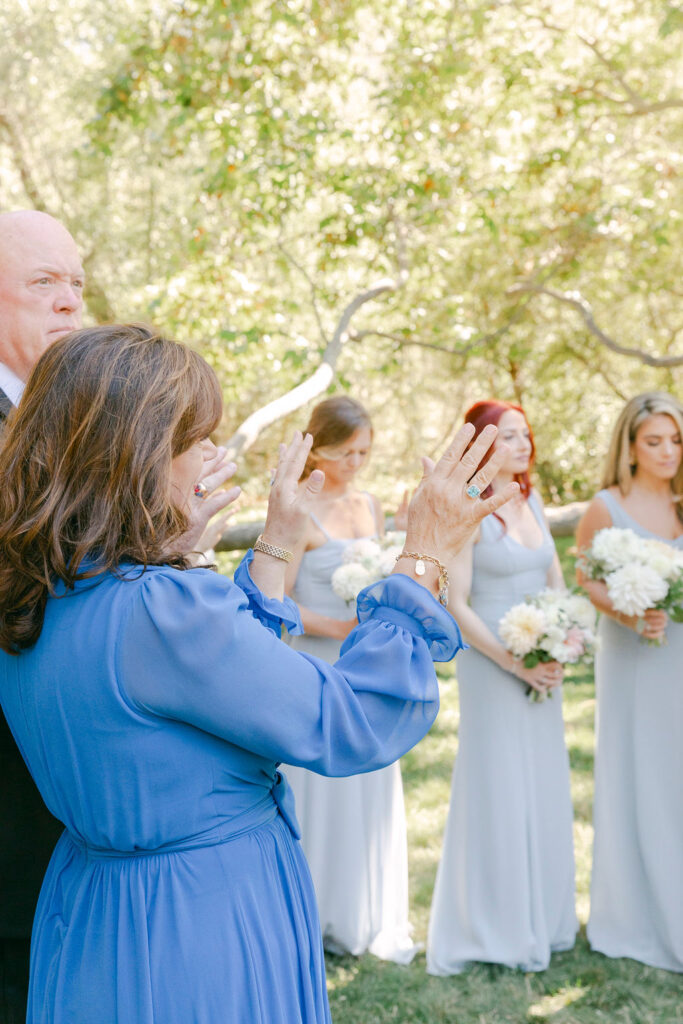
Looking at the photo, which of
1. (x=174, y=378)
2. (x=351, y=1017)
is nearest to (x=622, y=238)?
(x=351, y=1017)

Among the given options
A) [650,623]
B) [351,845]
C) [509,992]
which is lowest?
[509,992]

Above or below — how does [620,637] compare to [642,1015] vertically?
above

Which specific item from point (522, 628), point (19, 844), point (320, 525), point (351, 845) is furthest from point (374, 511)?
point (19, 844)

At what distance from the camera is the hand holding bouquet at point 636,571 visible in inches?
167

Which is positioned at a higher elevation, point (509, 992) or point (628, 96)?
point (628, 96)

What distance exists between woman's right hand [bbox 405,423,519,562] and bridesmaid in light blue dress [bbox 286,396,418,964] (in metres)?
2.86

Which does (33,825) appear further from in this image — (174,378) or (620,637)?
(620,637)

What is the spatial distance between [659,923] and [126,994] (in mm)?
3459

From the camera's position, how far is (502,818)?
445 centimetres

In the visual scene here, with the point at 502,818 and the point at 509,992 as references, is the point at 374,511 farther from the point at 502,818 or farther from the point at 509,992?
the point at 509,992

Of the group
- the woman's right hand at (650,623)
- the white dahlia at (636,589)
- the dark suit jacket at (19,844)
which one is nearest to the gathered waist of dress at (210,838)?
the dark suit jacket at (19,844)

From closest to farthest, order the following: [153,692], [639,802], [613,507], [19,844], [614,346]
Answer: [153,692] < [19,844] < [639,802] < [613,507] < [614,346]

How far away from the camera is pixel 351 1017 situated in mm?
4039

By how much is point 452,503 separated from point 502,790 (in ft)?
9.57
